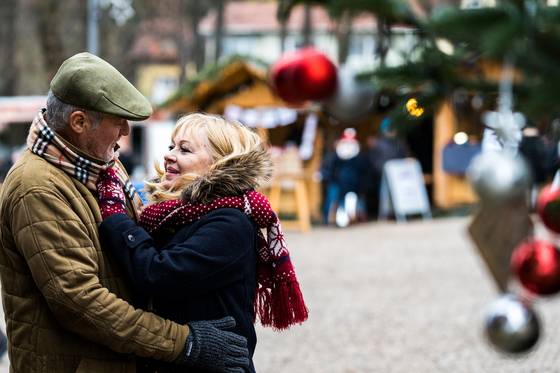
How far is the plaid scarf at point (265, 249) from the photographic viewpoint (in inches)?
110

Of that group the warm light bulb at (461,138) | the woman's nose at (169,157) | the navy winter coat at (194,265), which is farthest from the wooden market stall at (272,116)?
the warm light bulb at (461,138)

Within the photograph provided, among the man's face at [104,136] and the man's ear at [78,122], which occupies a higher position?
the man's ear at [78,122]

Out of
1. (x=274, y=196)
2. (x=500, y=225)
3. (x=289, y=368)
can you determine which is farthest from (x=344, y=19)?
(x=274, y=196)

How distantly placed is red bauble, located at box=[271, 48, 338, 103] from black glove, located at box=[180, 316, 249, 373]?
0.97 metres

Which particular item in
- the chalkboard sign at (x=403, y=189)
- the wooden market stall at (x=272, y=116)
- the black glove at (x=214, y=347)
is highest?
the black glove at (x=214, y=347)

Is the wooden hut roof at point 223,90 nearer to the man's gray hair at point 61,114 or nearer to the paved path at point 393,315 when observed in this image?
the paved path at point 393,315

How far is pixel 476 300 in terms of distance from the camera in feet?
34.0

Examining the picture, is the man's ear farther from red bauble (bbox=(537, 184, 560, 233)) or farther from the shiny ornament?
red bauble (bbox=(537, 184, 560, 233))

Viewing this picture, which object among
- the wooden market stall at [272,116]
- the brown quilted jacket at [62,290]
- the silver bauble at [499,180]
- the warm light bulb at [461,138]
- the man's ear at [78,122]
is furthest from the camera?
the wooden market stall at [272,116]

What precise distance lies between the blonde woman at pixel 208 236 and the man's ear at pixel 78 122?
0.52 feet

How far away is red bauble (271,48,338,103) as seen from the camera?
191 cm

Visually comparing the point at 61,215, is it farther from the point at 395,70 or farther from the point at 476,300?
the point at 476,300

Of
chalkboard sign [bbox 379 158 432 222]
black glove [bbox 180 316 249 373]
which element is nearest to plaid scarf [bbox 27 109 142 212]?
black glove [bbox 180 316 249 373]

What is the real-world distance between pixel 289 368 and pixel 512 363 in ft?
5.61
